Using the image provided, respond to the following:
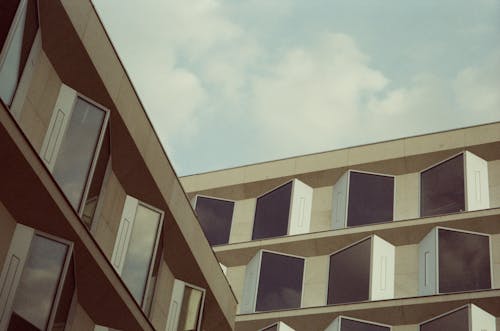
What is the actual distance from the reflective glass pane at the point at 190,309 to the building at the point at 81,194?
5 centimetres

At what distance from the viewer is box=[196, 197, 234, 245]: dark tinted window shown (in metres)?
38.4

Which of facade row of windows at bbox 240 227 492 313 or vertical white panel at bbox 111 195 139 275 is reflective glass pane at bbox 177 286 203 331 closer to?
vertical white panel at bbox 111 195 139 275

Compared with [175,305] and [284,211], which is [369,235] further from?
[175,305]

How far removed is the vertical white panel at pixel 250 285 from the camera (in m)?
35.6

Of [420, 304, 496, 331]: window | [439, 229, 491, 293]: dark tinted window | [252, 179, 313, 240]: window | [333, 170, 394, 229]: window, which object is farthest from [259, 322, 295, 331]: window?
[439, 229, 491, 293]: dark tinted window

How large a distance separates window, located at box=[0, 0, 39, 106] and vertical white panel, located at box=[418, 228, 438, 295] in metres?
20.4

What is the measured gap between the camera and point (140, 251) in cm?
2150

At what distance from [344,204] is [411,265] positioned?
13.2ft

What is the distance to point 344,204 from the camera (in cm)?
3600

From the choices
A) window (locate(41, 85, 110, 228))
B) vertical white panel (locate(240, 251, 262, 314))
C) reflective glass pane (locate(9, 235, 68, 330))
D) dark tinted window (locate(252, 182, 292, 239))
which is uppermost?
dark tinted window (locate(252, 182, 292, 239))

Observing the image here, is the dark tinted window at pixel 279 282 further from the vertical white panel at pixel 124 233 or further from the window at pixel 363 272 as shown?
the vertical white panel at pixel 124 233

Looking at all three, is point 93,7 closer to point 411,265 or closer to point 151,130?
point 151,130

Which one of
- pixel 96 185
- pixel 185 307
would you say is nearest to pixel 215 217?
pixel 185 307

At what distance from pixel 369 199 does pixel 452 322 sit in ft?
22.7
